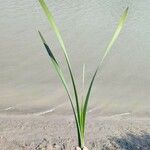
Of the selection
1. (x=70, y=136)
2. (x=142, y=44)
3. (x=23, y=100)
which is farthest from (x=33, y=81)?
(x=142, y=44)

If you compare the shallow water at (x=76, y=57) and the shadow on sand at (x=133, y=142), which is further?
the shallow water at (x=76, y=57)

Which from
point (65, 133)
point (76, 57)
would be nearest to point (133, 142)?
point (65, 133)

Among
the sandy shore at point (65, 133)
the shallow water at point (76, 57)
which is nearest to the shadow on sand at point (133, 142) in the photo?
the sandy shore at point (65, 133)

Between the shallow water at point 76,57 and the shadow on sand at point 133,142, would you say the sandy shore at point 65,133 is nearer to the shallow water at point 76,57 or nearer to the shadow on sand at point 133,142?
the shadow on sand at point 133,142

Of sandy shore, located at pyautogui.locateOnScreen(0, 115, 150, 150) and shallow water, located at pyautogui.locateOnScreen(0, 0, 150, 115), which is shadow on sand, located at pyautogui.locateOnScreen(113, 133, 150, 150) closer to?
sandy shore, located at pyautogui.locateOnScreen(0, 115, 150, 150)

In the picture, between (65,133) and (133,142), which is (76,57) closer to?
(65,133)

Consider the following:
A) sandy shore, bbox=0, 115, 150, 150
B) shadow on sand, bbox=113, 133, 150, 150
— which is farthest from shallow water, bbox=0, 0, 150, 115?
shadow on sand, bbox=113, 133, 150, 150

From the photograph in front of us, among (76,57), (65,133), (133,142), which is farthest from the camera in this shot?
(76,57)
